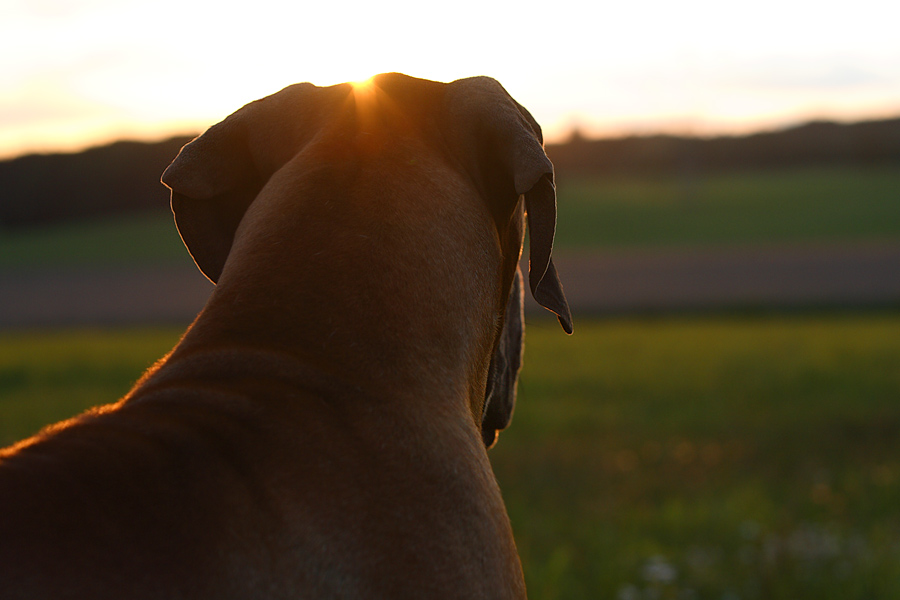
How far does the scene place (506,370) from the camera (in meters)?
2.83

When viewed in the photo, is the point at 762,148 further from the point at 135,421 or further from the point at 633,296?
the point at 135,421

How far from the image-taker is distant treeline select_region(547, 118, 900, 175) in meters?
50.2

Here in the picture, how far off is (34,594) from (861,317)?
666 inches

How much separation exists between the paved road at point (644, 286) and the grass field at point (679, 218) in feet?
15.8

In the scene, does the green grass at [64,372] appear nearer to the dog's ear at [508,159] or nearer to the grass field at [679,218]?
the dog's ear at [508,159]

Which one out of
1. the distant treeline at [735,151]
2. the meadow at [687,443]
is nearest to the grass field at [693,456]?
the meadow at [687,443]

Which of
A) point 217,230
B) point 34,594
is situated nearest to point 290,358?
point 34,594

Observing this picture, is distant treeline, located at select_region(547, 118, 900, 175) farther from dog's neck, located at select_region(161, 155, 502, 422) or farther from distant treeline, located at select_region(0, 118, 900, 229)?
dog's neck, located at select_region(161, 155, 502, 422)

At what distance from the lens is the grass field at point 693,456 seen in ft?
15.4

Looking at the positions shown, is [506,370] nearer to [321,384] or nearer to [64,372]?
[321,384]

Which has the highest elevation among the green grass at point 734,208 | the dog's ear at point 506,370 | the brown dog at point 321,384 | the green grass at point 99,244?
the brown dog at point 321,384

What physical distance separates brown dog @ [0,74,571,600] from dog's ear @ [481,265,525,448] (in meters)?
0.03

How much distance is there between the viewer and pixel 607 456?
703 centimetres

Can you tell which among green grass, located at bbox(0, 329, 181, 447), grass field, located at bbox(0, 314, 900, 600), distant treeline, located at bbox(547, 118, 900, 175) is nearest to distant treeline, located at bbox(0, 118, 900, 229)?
distant treeline, located at bbox(547, 118, 900, 175)
